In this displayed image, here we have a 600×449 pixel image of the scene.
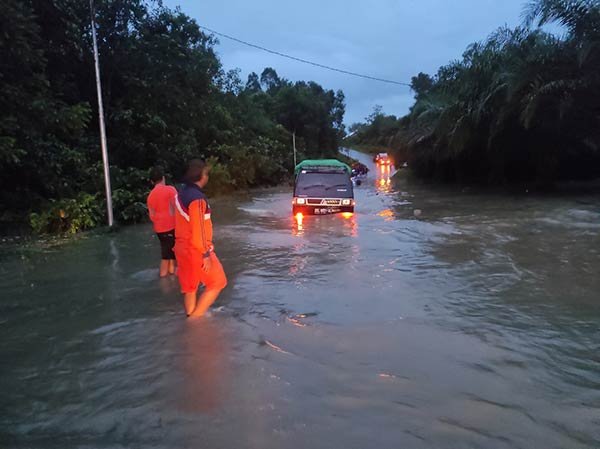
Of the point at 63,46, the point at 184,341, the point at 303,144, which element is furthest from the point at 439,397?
the point at 303,144

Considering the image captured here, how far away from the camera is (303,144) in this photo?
51375 millimetres

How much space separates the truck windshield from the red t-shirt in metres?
7.47

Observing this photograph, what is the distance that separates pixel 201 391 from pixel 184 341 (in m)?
1.20

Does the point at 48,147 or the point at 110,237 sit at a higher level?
the point at 48,147

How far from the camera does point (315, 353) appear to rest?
186 inches

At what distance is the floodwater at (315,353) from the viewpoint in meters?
3.44

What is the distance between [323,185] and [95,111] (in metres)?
10.4

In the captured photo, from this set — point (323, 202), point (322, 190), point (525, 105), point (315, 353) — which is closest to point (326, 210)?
point (323, 202)

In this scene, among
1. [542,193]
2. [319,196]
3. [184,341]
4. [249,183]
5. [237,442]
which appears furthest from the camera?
[249,183]

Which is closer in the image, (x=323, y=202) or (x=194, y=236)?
(x=194, y=236)

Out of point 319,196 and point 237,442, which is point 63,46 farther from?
point 237,442

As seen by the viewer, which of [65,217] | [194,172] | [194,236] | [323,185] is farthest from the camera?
[323,185]

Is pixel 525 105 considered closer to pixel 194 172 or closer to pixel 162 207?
pixel 162 207

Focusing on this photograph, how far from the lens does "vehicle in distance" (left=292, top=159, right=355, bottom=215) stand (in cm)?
1469
